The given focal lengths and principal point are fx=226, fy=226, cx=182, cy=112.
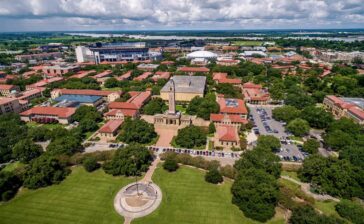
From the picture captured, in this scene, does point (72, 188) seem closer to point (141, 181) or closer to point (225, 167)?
point (141, 181)

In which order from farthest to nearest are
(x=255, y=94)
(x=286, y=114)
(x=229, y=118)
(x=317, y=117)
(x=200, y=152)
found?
(x=255, y=94) < (x=286, y=114) < (x=229, y=118) < (x=317, y=117) < (x=200, y=152)

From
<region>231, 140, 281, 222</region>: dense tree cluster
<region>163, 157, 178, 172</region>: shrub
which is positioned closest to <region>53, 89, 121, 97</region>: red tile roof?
<region>163, 157, 178, 172</region>: shrub

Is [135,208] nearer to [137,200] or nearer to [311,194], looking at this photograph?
[137,200]

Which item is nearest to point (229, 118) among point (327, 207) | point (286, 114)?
point (286, 114)

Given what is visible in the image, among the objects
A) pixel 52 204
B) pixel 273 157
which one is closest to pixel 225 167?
pixel 273 157

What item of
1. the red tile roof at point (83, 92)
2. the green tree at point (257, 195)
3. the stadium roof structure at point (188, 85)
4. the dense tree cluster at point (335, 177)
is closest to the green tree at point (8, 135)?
the red tile roof at point (83, 92)

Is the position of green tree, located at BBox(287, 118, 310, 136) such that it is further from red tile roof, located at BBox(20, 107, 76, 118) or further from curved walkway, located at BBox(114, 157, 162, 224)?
red tile roof, located at BBox(20, 107, 76, 118)
